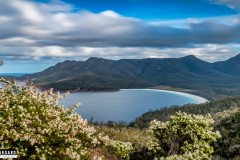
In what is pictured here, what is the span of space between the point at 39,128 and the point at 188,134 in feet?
53.7

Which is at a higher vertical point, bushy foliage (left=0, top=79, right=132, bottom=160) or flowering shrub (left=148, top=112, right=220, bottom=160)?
bushy foliage (left=0, top=79, right=132, bottom=160)

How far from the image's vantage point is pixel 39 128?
15.9m

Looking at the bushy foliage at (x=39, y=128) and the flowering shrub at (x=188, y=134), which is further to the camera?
the flowering shrub at (x=188, y=134)

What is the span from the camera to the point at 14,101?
17.7 meters

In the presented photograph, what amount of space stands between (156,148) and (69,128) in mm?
16201

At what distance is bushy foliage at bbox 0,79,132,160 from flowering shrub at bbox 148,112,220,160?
1123 cm

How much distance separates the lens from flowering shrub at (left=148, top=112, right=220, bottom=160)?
92.0ft

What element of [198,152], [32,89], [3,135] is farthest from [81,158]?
[198,152]

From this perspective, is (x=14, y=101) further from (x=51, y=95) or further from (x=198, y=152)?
(x=198, y=152)

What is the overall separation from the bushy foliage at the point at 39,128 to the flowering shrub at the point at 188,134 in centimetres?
1123

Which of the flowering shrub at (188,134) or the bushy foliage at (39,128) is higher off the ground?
the bushy foliage at (39,128)

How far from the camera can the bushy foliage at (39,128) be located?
1536 centimetres

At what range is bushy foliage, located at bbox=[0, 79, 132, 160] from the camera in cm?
1536

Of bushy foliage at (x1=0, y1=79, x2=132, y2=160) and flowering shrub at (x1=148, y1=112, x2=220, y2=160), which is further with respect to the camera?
flowering shrub at (x1=148, y1=112, x2=220, y2=160)
